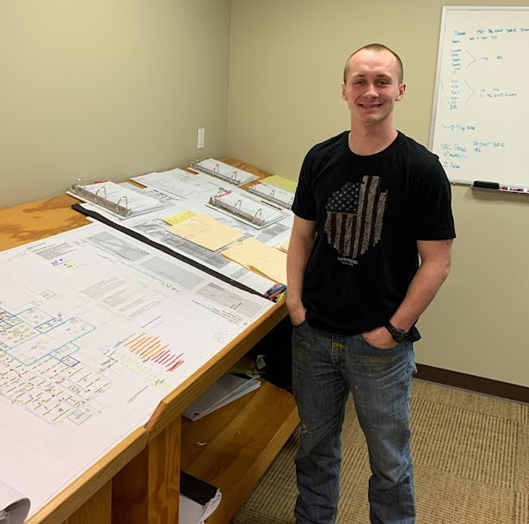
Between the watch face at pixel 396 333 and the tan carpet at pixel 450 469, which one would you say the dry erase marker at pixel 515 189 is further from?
the watch face at pixel 396 333

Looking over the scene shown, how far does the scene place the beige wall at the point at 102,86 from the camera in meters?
1.88

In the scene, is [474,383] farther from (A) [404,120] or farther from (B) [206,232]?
(B) [206,232]

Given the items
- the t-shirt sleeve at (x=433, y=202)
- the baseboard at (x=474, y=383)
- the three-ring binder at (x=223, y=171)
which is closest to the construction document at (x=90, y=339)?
the t-shirt sleeve at (x=433, y=202)

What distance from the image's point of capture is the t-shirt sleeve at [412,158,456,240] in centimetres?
136

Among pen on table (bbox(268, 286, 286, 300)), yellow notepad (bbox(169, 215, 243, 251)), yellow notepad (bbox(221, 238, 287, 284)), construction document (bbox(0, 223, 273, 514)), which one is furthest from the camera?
yellow notepad (bbox(169, 215, 243, 251))

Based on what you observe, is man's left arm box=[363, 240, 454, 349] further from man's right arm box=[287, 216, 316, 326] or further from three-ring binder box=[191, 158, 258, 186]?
three-ring binder box=[191, 158, 258, 186]

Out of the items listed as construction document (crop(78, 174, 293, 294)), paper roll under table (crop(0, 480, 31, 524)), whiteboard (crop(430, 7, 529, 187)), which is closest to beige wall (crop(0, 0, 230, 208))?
construction document (crop(78, 174, 293, 294))

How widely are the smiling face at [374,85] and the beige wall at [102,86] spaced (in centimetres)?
110

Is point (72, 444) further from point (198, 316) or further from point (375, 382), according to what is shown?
point (375, 382)

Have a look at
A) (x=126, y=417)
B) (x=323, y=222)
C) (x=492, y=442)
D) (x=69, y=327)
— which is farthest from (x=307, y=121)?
(x=126, y=417)

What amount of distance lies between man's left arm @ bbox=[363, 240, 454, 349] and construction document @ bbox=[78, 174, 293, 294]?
413 millimetres

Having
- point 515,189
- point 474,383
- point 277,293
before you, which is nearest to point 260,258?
point 277,293

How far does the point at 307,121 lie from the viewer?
286cm

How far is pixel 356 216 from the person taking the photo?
4.72ft
